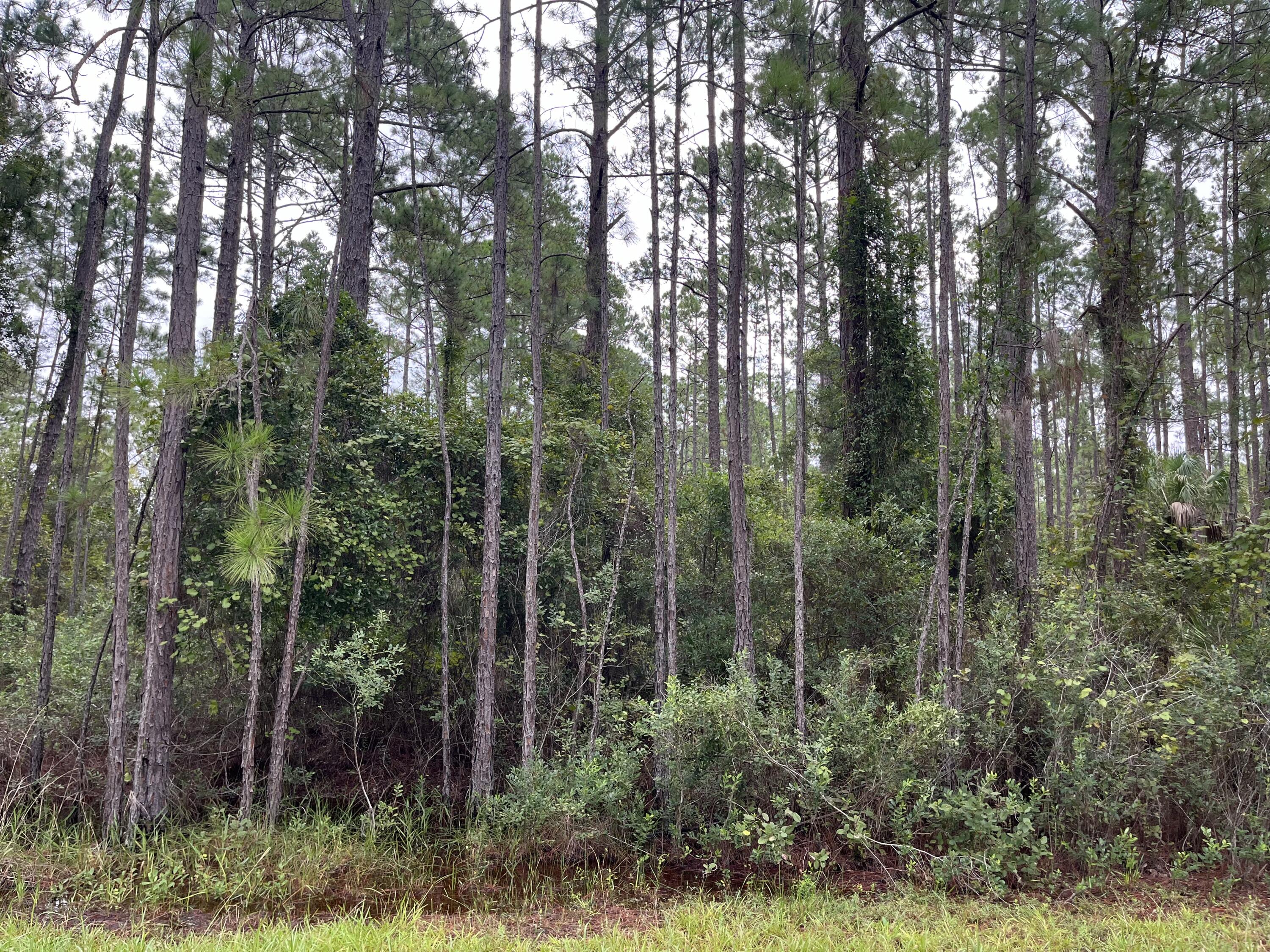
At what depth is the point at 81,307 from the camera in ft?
31.3

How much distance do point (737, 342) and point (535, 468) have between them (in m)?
2.70

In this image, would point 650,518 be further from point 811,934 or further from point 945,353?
point 811,934

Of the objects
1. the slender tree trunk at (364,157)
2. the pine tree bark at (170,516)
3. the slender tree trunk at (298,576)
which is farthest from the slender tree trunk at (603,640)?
the slender tree trunk at (364,157)

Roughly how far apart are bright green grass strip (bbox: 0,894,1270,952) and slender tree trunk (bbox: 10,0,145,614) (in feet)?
21.6

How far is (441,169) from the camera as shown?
12.2 meters

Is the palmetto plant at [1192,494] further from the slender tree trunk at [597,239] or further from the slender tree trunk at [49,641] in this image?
the slender tree trunk at [49,641]

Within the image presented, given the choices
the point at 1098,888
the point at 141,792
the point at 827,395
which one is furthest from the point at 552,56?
the point at 1098,888

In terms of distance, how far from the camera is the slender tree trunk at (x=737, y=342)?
300 inches

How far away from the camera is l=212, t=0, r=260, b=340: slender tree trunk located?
24.1ft

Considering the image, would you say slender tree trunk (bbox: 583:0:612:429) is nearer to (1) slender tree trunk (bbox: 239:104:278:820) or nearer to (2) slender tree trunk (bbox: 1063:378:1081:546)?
(1) slender tree trunk (bbox: 239:104:278:820)

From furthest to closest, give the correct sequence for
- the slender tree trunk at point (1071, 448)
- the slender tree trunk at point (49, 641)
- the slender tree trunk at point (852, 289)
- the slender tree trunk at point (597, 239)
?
the slender tree trunk at point (597, 239)
the slender tree trunk at point (852, 289)
the slender tree trunk at point (1071, 448)
the slender tree trunk at point (49, 641)

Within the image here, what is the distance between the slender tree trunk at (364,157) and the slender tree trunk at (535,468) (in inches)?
105

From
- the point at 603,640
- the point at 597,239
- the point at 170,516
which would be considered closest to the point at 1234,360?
the point at 597,239

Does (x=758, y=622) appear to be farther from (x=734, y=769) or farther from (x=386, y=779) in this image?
(x=386, y=779)
